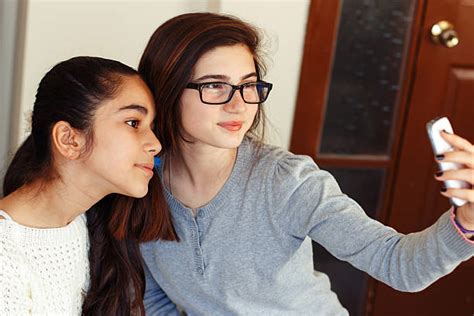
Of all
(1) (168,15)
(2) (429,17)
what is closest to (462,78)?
(2) (429,17)

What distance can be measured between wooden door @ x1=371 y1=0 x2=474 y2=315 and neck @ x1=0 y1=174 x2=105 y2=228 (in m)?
1.25

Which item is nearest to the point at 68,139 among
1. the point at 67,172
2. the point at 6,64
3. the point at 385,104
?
the point at 67,172

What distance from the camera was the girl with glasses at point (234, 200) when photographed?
70.2 inches

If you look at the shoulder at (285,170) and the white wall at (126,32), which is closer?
the shoulder at (285,170)

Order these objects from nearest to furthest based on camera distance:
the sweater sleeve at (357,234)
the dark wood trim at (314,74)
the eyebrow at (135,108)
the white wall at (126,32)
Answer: the sweater sleeve at (357,234) < the eyebrow at (135,108) < the white wall at (126,32) < the dark wood trim at (314,74)

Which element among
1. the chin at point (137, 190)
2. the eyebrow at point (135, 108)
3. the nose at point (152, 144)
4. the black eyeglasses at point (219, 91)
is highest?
the black eyeglasses at point (219, 91)

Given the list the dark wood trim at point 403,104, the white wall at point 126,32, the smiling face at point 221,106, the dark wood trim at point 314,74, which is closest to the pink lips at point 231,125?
the smiling face at point 221,106

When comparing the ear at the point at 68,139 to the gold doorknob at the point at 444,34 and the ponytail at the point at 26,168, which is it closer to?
the ponytail at the point at 26,168

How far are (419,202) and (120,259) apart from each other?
119 cm

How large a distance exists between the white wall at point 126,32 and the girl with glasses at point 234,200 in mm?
507

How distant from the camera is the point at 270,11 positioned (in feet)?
8.13

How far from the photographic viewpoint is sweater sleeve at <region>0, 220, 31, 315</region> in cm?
166

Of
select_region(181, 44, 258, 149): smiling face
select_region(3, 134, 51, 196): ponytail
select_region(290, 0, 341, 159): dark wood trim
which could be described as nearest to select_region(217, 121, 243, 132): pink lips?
select_region(181, 44, 258, 149): smiling face

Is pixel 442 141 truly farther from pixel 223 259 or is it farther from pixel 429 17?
pixel 429 17
